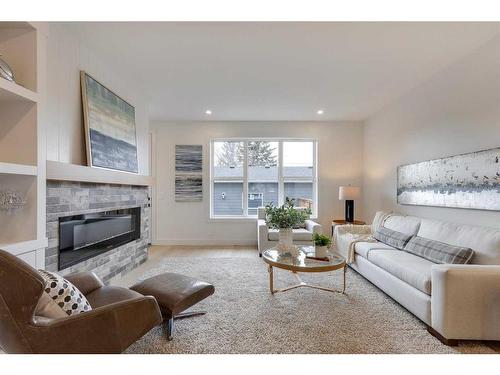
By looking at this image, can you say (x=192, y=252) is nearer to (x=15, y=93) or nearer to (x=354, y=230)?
(x=354, y=230)

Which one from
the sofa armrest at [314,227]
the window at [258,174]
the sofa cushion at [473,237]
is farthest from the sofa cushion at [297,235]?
the sofa cushion at [473,237]

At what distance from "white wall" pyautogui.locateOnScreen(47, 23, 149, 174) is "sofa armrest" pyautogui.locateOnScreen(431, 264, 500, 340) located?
3.32 m

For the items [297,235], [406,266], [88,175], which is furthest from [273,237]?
[88,175]

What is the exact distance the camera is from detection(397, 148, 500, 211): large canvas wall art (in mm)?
2506

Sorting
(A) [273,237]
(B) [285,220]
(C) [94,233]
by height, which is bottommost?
(A) [273,237]

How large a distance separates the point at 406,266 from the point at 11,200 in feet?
10.4

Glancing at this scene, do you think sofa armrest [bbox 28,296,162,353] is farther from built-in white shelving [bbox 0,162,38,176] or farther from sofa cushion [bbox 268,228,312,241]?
sofa cushion [bbox 268,228,312,241]

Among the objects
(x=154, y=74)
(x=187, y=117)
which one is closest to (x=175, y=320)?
(x=154, y=74)

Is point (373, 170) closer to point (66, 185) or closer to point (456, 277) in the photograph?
point (456, 277)

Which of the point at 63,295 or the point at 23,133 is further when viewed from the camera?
the point at 23,133

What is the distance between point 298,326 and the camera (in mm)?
2150

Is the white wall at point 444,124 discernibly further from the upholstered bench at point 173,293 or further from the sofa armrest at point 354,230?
the upholstered bench at point 173,293

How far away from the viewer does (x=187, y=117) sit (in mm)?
5234

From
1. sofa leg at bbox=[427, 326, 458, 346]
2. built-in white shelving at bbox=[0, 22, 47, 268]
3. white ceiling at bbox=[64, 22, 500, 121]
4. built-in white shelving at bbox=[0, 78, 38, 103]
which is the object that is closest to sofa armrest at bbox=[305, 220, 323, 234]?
white ceiling at bbox=[64, 22, 500, 121]
